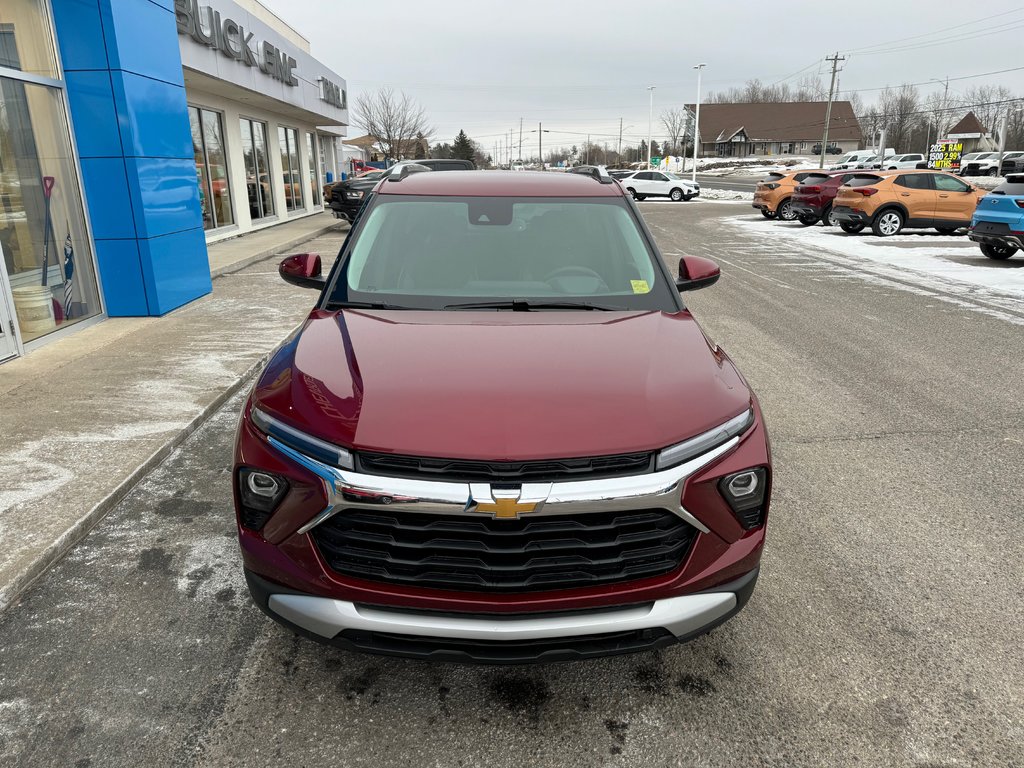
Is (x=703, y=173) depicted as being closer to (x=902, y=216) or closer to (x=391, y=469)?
(x=902, y=216)

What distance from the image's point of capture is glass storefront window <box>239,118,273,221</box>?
19.6 m

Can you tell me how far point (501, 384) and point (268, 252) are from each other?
545 inches

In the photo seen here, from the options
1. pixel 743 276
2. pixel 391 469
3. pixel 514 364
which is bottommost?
pixel 743 276

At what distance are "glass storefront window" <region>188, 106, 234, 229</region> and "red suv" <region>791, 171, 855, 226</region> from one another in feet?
55.4

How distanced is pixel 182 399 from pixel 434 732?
4.02 meters

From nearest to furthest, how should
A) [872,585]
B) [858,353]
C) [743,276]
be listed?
[872,585], [858,353], [743,276]

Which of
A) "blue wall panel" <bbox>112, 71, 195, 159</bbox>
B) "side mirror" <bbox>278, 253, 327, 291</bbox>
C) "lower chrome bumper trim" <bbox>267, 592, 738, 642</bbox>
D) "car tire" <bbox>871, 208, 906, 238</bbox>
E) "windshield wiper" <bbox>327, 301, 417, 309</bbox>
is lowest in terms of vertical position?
"car tire" <bbox>871, 208, 906, 238</bbox>

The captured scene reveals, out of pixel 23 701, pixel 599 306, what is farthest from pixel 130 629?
pixel 599 306

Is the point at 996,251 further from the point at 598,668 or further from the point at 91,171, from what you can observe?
the point at 91,171

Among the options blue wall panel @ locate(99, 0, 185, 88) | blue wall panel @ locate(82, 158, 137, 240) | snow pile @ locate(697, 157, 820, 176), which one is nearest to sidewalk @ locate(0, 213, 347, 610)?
blue wall panel @ locate(82, 158, 137, 240)

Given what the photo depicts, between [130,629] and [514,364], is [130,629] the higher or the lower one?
the lower one

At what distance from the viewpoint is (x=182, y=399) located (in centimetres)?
548

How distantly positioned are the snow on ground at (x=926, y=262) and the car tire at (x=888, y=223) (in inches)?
9.7

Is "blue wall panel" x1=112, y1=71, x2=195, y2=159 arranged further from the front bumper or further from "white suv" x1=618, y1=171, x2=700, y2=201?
"white suv" x1=618, y1=171, x2=700, y2=201
